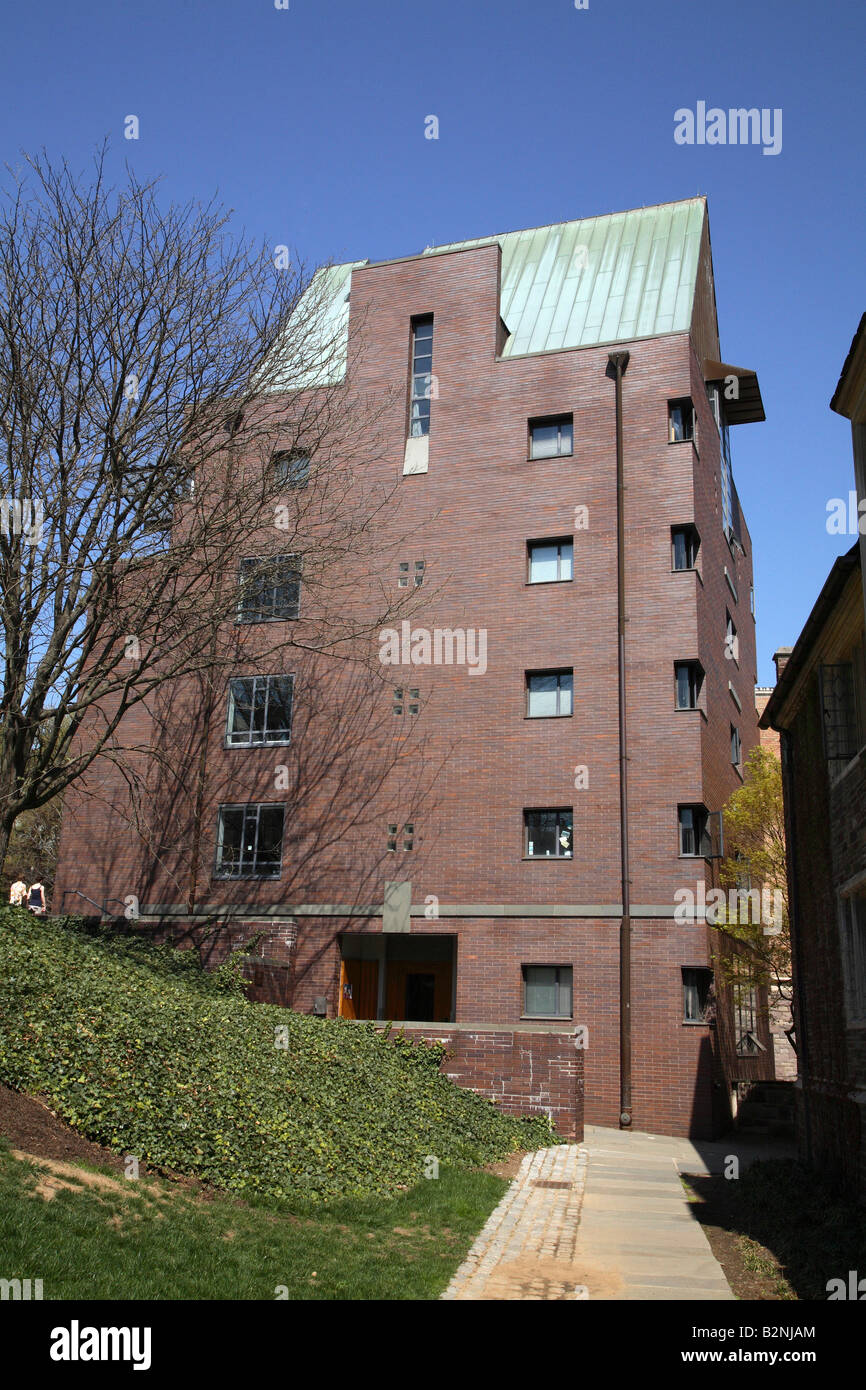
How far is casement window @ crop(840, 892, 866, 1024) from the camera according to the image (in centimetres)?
1210

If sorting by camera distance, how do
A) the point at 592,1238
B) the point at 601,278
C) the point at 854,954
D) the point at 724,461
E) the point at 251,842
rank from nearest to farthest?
the point at 592,1238, the point at 854,954, the point at 251,842, the point at 601,278, the point at 724,461

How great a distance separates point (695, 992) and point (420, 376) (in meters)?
16.8

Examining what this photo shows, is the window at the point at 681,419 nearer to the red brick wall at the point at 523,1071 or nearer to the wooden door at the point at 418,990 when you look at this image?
the wooden door at the point at 418,990

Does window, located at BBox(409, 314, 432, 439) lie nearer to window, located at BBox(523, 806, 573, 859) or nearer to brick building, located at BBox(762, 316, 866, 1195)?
window, located at BBox(523, 806, 573, 859)

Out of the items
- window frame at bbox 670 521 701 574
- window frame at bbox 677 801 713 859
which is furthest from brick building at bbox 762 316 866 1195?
window frame at bbox 670 521 701 574

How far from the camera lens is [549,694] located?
82.7ft

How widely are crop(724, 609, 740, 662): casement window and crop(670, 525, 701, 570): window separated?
16.3 feet

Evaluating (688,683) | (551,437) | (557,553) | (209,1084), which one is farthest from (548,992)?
(551,437)

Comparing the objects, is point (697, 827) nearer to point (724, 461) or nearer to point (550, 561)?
point (550, 561)
